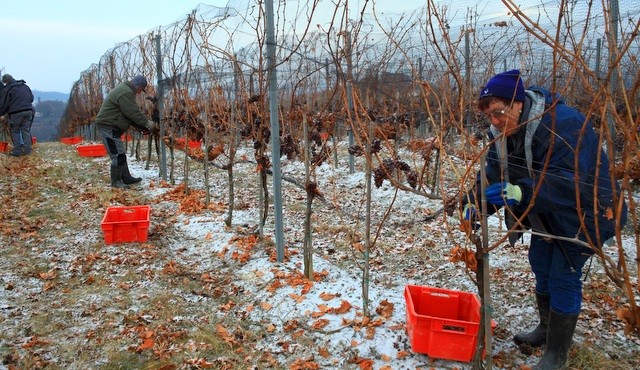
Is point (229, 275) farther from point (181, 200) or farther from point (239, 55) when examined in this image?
point (239, 55)

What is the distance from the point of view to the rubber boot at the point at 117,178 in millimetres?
6941

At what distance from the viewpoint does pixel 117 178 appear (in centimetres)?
700

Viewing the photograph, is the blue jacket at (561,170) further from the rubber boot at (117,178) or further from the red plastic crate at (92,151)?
the red plastic crate at (92,151)

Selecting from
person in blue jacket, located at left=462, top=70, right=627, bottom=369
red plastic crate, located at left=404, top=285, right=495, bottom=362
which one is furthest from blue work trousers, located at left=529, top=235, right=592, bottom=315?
red plastic crate, located at left=404, top=285, right=495, bottom=362

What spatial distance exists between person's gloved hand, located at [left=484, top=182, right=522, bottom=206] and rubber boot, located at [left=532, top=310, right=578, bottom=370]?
0.66 metres

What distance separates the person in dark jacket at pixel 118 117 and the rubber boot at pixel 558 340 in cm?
620

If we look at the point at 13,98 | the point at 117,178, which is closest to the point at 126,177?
the point at 117,178

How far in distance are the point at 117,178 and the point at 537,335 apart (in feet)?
20.4

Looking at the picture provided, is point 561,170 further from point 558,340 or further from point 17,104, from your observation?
point 17,104

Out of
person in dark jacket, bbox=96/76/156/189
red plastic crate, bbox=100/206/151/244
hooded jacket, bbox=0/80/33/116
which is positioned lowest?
red plastic crate, bbox=100/206/151/244

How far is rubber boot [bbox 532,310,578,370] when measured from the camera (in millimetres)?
2320

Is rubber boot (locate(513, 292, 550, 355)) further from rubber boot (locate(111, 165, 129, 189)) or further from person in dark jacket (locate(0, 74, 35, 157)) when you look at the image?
person in dark jacket (locate(0, 74, 35, 157))

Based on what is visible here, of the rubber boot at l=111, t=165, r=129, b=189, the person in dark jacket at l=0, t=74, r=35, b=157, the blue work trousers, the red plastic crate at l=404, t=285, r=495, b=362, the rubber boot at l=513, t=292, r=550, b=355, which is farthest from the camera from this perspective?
the person in dark jacket at l=0, t=74, r=35, b=157

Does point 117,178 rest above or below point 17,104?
below
